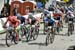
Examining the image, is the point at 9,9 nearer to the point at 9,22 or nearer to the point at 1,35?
the point at 1,35

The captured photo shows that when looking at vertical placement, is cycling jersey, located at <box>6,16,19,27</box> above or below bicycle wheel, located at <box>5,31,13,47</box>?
above

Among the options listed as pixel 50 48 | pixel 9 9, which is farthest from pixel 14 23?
pixel 9 9

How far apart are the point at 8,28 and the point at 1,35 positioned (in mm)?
4985

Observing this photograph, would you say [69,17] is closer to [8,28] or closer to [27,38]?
[27,38]

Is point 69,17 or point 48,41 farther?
point 69,17

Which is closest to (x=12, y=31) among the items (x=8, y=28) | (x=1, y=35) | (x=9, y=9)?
(x=8, y=28)

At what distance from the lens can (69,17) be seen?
78.0 feet

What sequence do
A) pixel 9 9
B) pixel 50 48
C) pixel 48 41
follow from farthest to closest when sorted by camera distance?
1. pixel 9 9
2. pixel 48 41
3. pixel 50 48

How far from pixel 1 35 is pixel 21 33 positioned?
8.52ft

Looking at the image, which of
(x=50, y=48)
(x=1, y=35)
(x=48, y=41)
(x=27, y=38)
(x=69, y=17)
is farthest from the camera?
(x=69, y=17)

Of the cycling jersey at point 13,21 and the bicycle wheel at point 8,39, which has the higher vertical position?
the cycling jersey at point 13,21

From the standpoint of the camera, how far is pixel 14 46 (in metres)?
17.0

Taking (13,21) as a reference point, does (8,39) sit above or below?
below

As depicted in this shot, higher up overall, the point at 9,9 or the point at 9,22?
the point at 9,22
